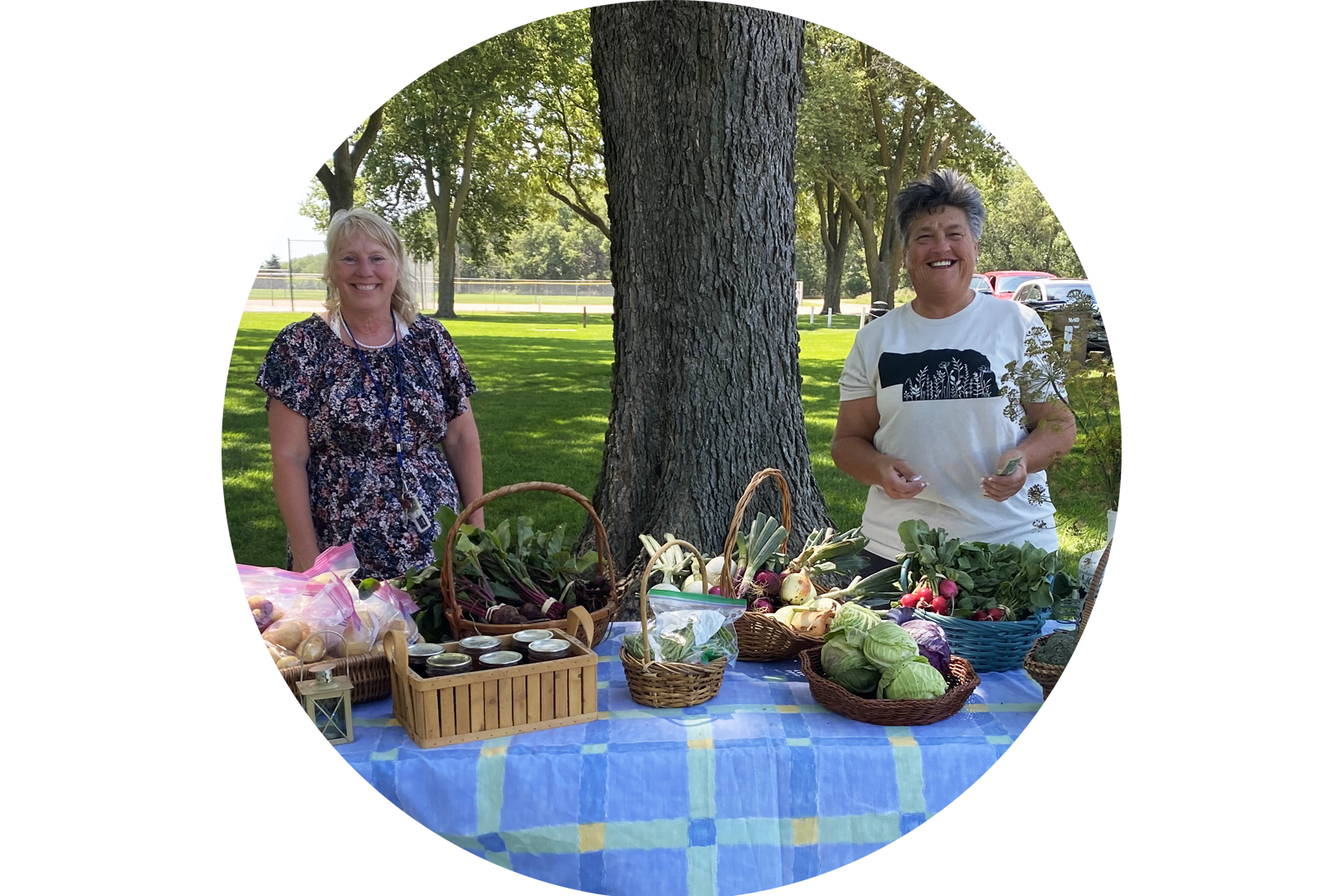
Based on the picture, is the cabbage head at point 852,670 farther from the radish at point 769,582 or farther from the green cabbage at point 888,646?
the radish at point 769,582

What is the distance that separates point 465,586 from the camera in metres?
2.00

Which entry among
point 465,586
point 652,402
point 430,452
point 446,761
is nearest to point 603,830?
point 446,761

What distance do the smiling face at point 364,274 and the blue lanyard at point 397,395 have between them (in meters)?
0.06

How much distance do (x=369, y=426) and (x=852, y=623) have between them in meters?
1.24

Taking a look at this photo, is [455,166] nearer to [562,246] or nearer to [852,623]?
[562,246]

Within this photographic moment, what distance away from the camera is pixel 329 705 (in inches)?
69.0

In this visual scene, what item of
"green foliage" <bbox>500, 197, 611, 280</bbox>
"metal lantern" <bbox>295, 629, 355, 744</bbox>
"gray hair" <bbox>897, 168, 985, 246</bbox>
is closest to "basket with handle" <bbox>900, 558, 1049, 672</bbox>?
"gray hair" <bbox>897, 168, 985, 246</bbox>

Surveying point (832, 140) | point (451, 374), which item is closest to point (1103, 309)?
point (832, 140)

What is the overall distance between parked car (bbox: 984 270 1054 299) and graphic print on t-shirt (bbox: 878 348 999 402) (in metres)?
0.16

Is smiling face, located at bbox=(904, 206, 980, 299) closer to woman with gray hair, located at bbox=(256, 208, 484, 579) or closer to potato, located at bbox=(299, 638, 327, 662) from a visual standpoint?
woman with gray hair, located at bbox=(256, 208, 484, 579)

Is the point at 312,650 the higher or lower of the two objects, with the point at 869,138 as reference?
lower

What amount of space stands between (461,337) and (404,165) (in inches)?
20.8

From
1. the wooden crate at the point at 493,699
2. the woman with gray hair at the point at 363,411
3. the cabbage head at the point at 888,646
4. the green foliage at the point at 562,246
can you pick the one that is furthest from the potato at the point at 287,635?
the green foliage at the point at 562,246

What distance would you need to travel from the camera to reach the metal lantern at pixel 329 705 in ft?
5.72
